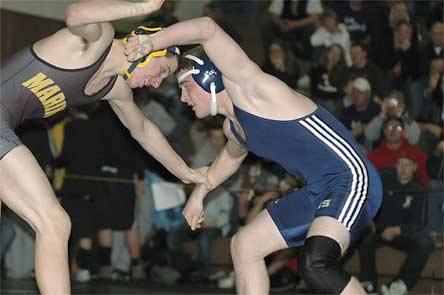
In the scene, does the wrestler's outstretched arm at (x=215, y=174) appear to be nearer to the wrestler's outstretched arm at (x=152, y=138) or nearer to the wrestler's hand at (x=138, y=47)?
the wrestler's outstretched arm at (x=152, y=138)

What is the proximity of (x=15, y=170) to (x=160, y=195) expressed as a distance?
5.30 meters

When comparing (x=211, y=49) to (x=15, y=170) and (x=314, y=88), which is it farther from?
(x=314, y=88)

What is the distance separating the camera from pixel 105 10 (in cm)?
502

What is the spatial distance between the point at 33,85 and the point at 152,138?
993 millimetres

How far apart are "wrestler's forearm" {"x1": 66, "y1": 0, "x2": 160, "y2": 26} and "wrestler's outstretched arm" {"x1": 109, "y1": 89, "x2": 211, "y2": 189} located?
112 cm

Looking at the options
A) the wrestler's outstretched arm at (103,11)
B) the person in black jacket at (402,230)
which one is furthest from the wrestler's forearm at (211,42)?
the person in black jacket at (402,230)

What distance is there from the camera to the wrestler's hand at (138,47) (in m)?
5.09

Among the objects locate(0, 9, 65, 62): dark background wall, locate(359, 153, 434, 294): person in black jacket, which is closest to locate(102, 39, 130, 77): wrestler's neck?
locate(359, 153, 434, 294): person in black jacket

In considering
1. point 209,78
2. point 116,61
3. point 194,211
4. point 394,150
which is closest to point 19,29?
point 394,150

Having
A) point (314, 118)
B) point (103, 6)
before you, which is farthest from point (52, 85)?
point (314, 118)

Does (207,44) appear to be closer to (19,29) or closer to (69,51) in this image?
(69,51)

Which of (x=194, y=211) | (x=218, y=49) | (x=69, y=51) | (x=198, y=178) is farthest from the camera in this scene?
(x=198, y=178)

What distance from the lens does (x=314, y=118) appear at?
5496 millimetres

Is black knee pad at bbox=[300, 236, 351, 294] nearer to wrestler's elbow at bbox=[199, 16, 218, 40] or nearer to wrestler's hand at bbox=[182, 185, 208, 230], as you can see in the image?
wrestler's hand at bbox=[182, 185, 208, 230]
